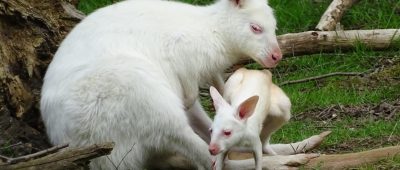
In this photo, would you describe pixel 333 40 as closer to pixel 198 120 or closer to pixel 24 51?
pixel 198 120

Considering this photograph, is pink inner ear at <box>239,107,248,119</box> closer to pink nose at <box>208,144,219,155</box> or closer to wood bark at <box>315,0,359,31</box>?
pink nose at <box>208,144,219,155</box>

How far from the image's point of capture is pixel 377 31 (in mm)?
9812

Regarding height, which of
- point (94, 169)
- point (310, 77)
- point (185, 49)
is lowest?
point (310, 77)

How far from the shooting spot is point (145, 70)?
6.66m

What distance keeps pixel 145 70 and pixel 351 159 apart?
1451mm

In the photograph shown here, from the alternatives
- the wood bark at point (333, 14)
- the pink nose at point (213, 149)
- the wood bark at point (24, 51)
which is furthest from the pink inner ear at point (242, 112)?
the wood bark at point (333, 14)

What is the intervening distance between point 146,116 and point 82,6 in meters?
5.47

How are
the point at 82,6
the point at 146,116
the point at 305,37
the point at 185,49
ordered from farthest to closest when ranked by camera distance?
the point at 82,6
the point at 305,37
the point at 185,49
the point at 146,116

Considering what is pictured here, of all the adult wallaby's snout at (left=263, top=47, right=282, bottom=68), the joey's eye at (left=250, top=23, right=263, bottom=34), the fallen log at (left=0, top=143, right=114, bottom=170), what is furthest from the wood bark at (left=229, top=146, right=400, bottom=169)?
the fallen log at (left=0, top=143, right=114, bottom=170)

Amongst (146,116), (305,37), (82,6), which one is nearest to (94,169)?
(146,116)

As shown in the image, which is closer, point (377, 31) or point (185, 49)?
point (185, 49)

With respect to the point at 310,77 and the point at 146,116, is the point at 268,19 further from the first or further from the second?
the point at 310,77

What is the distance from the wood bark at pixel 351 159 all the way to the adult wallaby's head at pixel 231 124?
21.3 inches

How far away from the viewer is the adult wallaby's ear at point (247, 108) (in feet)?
20.6
